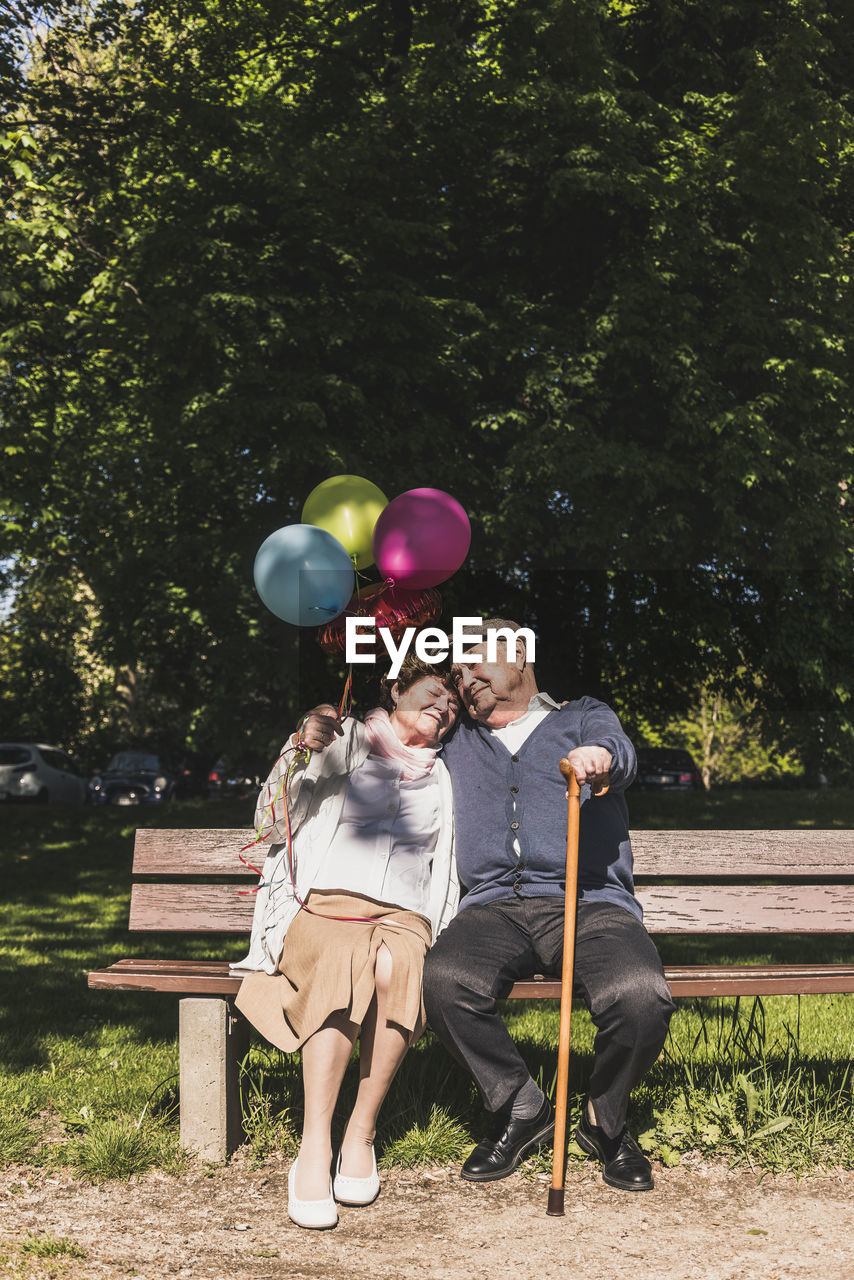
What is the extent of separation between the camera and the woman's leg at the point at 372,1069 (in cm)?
335

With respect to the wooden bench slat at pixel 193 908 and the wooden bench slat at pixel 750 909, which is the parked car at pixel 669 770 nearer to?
the wooden bench slat at pixel 750 909

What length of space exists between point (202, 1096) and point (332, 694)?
27.1 ft

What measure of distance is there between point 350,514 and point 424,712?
83 cm

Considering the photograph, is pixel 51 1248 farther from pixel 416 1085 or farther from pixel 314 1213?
pixel 416 1085

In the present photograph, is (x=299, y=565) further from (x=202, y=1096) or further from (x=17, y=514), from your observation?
(x=17, y=514)

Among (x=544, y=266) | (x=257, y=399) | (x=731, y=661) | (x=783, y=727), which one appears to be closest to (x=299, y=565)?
(x=257, y=399)

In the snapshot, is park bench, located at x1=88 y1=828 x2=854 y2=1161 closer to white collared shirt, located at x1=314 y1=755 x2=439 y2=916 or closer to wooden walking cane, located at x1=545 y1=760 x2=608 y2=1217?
white collared shirt, located at x1=314 y1=755 x2=439 y2=916

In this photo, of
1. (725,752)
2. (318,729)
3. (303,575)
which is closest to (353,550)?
(303,575)

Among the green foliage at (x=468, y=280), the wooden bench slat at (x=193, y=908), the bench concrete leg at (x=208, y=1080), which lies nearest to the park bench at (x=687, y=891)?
the wooden bench slat at (x=193, y=908)

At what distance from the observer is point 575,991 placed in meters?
3.54

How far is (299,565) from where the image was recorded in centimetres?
388

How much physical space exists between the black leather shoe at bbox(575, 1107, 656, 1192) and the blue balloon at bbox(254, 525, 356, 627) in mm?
1813

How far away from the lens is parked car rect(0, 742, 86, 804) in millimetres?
24141

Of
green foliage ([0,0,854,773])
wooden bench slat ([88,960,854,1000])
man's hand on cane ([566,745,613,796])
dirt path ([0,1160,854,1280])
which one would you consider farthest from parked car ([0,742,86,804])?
man's hand on cane ([566,745,613,796])
